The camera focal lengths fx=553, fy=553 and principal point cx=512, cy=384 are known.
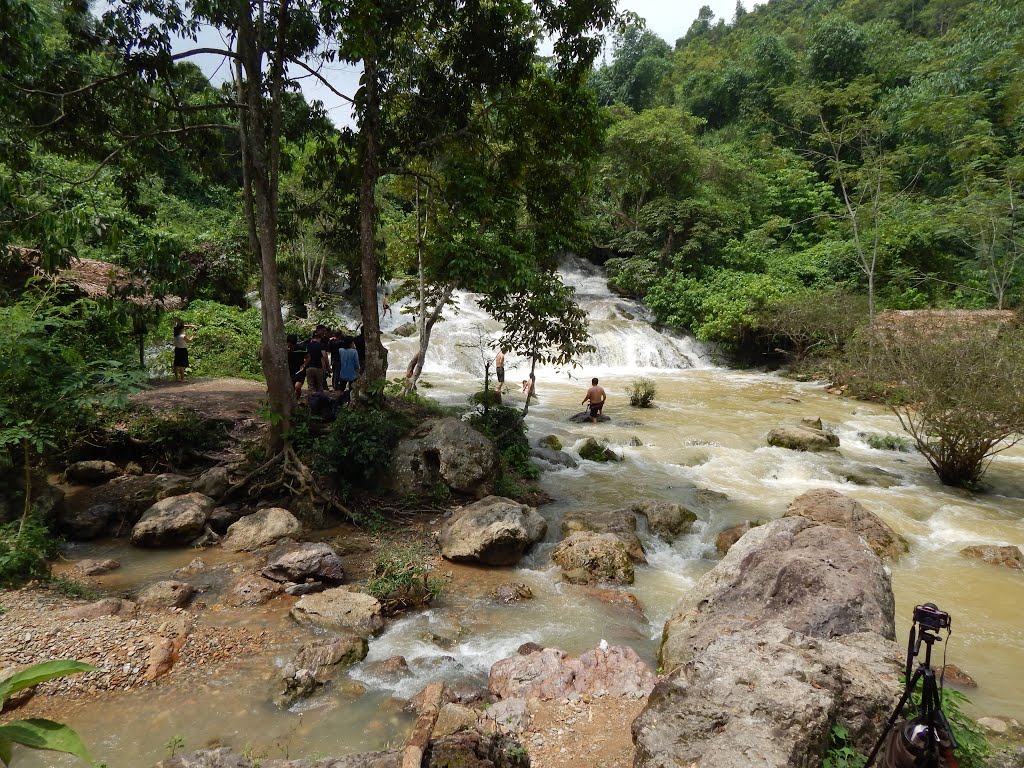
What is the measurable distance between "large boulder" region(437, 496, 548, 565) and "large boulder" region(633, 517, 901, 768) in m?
2.50

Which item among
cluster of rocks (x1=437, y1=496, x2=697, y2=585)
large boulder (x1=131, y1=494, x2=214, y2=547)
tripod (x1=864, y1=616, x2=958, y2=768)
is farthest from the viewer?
large boulder (x1=131, y1=494, x2=214, y2=547)

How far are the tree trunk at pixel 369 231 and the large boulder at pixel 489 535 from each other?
2897 millimetres

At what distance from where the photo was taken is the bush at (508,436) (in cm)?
1008

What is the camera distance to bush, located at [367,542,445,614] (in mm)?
5762

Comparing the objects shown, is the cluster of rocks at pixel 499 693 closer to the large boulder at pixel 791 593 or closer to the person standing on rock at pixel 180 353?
the large boulder at pixel 791 593

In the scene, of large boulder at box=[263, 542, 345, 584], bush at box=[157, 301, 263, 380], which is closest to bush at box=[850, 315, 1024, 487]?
large boulder at box=[263, 542, 345, 584]

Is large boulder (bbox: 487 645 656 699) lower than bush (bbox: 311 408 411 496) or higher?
lower

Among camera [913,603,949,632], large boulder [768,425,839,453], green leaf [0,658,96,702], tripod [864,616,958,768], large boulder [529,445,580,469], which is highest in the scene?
green leaf [0,658,96,702]

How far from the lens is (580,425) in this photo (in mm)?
14086

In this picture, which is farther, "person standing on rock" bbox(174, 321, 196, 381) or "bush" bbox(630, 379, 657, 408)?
"bush" bbox(630, 379, 657, 408)

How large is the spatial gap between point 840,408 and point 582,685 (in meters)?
15.7

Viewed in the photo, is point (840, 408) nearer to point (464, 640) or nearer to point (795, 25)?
point (464, 640)

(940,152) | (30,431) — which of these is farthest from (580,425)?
(940,152)

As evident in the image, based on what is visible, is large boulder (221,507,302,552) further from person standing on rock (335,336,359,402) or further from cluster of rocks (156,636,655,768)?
person standing on rock (335,336,359,402)
